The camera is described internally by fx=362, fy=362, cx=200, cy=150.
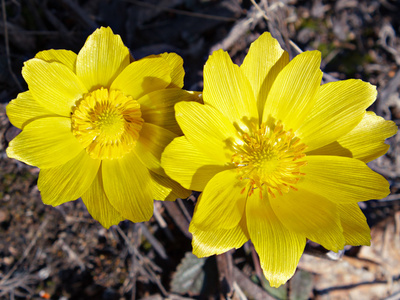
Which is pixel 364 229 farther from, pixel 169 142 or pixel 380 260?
pixel 380 260

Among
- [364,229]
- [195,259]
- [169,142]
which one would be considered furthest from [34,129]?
[364,229]

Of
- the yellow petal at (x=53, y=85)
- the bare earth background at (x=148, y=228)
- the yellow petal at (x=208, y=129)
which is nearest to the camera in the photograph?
the yellow petal at (x=208, y=129)

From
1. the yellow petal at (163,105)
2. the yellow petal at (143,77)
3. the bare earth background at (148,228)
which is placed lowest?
the bare earth background at (148,228)

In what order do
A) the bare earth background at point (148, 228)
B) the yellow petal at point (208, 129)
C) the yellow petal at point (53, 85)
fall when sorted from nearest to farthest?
1. the yellow petal at point (208, 129)
2. the yellow petal at point (53, 85)
3. the bare earth background at point (148, 228)

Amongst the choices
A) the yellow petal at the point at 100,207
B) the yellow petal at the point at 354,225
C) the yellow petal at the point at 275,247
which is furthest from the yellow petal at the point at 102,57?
the yellow petal at the point at 354,225

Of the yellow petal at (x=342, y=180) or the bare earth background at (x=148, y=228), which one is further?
the bare earth background at (x=148, y=228)

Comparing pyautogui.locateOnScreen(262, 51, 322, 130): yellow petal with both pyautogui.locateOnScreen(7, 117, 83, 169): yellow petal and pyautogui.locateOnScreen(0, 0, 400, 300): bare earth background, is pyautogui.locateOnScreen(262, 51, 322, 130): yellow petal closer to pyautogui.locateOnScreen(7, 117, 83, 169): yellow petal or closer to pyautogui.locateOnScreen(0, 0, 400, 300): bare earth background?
pyautogui.locateOnScreen(0, 0, 400, 300): bare earth background

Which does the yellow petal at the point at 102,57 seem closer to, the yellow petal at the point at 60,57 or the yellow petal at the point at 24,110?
the yellow petal at the point at 60,57
